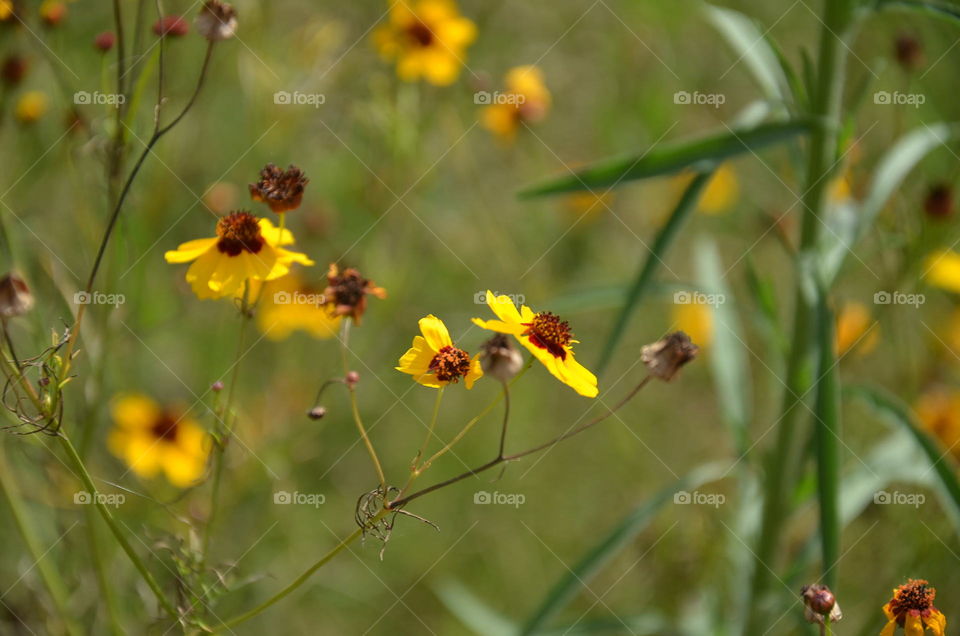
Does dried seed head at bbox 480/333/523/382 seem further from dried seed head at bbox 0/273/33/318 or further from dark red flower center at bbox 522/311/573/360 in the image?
dried seed head at bbox 0/273/33/318

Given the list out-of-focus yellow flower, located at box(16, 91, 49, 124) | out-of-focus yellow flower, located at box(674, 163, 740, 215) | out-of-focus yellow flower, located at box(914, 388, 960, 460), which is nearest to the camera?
out-of-focus yellow flower, located at box(16, 91, 49, 124)

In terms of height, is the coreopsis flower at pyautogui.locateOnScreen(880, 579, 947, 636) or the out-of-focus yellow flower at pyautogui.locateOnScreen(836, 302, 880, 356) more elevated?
the out-of-focus yellow flower at pyautogui.locateOnScreen(836, 302, 880, 356)

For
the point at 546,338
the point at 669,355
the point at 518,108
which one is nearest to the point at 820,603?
the point at 669,355


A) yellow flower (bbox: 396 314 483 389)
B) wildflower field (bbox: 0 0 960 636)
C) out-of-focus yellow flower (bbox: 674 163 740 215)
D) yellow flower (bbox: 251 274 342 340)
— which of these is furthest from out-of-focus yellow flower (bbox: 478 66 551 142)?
yellow flower (bbox: 396 314 483 389)

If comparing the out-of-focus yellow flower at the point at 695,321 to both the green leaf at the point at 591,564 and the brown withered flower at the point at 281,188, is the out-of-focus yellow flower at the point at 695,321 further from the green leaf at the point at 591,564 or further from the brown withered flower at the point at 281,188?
the brown withered flower at the point at 281,188

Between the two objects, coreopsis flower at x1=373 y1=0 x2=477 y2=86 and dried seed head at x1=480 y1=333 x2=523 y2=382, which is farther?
coreopsis flower at x1=373 y1=0 x2=477 y2=86

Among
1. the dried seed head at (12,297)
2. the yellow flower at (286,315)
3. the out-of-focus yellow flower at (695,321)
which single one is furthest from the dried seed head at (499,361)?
the out-of-focus yellow flower at (695,321)

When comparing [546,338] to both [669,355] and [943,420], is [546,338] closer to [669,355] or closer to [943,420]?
[669,355]
